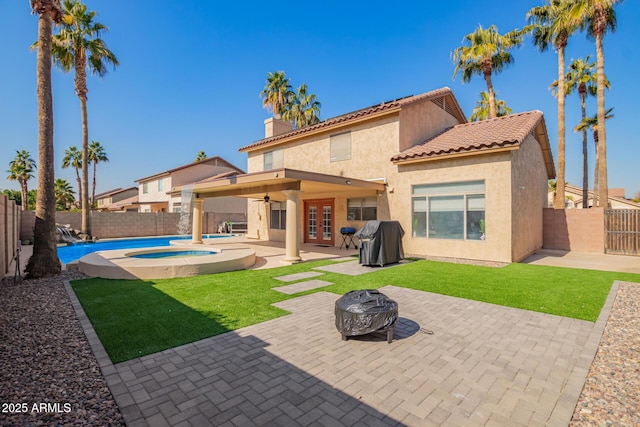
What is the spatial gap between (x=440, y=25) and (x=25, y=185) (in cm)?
5855

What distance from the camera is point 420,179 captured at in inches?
502

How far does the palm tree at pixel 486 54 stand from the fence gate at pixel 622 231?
1186 cm

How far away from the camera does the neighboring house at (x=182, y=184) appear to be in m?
31.5

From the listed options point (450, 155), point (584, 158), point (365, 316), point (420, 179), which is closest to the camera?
point (365, 316)

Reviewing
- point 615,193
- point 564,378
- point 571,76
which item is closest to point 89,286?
point 564,378

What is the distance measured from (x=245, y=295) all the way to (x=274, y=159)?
14.1m

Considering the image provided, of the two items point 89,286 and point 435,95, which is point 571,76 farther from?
point 89,286

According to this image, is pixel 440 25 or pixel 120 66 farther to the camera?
pixel 120 66

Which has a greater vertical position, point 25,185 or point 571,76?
point 571,76

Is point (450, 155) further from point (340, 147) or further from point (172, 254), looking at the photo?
point (172, 254)

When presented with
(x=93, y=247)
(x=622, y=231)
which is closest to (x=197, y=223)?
(x=93, y=247)

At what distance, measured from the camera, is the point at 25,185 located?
44875mm

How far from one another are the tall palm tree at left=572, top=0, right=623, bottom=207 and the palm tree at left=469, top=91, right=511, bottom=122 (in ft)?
39.0

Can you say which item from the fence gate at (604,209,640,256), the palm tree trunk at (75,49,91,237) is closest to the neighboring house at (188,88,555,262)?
the fence gate at (604,209,640,256)
